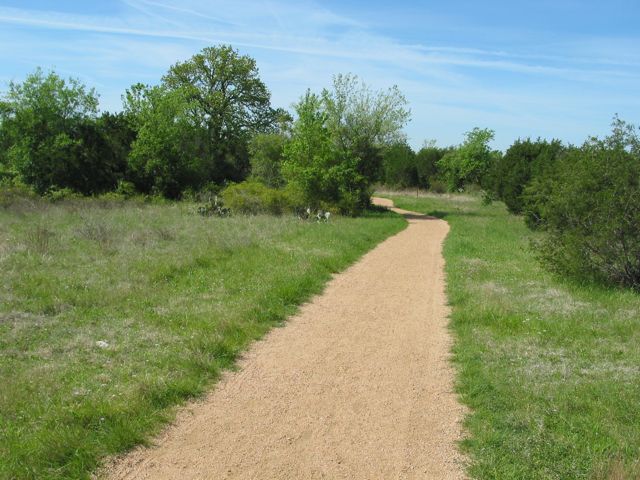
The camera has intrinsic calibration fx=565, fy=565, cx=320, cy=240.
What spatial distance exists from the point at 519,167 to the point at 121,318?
997 inches

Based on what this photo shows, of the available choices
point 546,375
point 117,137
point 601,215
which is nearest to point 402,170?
point 117,137

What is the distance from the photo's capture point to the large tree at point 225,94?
4512 cm

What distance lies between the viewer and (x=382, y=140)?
113 feet

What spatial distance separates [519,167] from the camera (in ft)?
96.6

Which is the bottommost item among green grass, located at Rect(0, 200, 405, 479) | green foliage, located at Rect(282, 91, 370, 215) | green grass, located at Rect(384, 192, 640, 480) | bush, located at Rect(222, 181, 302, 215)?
green grass, located at Rect(0, 200, 405, 479)

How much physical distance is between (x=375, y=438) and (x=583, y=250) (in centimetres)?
846

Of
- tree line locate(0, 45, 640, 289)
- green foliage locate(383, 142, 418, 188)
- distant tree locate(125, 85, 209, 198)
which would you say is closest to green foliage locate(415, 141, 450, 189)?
green foliage locate(383, 142, 418, 188)

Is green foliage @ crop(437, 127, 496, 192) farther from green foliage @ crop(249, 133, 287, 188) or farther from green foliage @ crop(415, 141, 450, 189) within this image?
green foliage @ crop(249, 133, 287, 188)

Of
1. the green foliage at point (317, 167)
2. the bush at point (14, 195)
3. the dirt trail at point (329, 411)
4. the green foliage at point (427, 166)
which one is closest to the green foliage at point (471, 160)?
the green foliage at point (427, 166)

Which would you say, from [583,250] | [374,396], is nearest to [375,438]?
[374,396]

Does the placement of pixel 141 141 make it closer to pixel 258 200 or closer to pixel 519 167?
pixel 258 200

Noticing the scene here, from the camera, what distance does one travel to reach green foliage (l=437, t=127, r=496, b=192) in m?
53.0

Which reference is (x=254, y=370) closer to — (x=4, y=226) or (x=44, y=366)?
(x=44, y=366)

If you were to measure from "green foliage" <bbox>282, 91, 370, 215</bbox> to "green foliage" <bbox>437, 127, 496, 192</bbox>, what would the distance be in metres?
26.8
